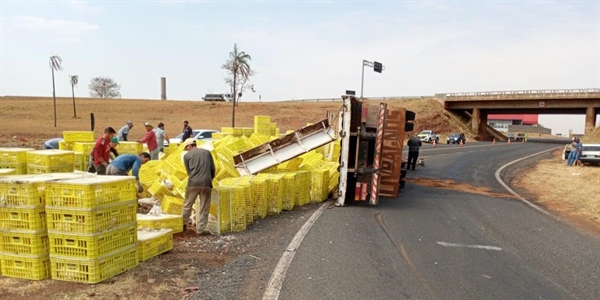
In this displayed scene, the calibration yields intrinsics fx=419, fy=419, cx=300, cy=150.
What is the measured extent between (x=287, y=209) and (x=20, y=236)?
18.3ft

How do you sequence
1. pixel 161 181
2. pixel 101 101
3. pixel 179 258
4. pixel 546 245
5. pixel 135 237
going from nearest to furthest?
pixel 135 237 < pixel 179 258 < pixel 546 245 < pixel 161 181 < pixel 101 101

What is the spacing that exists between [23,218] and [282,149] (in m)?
6.78

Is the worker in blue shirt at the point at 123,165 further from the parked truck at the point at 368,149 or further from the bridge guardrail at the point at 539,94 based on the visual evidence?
the bridge guardrail at the point at 539,94

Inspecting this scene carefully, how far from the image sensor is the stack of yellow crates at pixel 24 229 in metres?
5.07

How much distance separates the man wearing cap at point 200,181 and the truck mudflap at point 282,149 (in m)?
3.50

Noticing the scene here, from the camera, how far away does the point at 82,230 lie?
4926mm

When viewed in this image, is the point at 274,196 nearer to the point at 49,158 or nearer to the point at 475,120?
the point at 49,158

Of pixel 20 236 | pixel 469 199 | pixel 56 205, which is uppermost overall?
pixel 56 205

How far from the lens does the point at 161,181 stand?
9203mm

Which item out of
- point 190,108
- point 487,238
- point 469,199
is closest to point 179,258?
point 487,238

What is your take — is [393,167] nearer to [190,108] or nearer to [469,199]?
[469,199]

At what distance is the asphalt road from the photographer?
503 centimetres

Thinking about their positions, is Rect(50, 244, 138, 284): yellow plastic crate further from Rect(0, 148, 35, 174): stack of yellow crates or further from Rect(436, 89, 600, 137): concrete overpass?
Rect(436, 89, 600, 137): concrete overpass

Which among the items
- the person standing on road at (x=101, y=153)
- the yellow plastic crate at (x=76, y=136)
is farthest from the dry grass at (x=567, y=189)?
the yellow plastic crate at (x=76, y=136)
